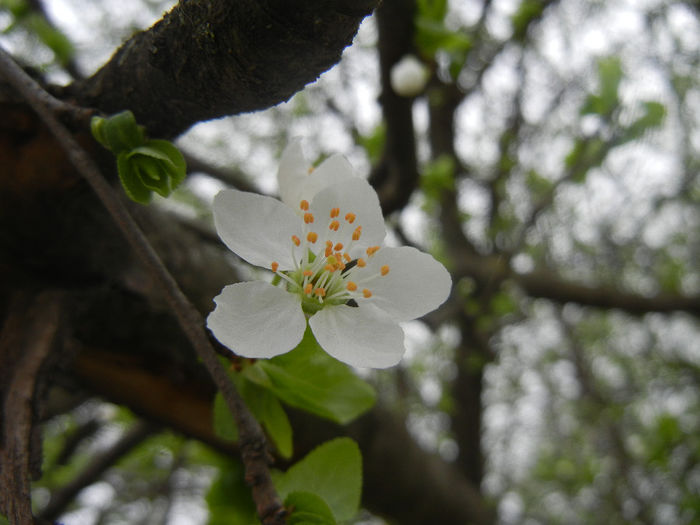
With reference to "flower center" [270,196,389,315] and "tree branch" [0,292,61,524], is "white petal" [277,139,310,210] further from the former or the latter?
"tree branch" [0,292,61,524]

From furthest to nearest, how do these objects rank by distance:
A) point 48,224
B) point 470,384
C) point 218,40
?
point 470,384, point 48,224, point 218,40

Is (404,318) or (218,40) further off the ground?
(218,40)

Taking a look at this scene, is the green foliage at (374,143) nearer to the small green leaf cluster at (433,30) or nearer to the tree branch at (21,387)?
the small green leaf cluster at (433,30)

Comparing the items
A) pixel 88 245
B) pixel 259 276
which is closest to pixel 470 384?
pixel 259 276

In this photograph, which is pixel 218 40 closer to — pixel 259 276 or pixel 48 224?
pixel 48 224

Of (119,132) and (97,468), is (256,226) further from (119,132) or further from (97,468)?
(97,468)

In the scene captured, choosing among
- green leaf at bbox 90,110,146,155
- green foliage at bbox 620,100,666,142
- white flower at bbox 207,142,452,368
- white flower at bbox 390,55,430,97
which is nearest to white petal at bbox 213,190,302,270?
white flower at bbox 207,142,452,368

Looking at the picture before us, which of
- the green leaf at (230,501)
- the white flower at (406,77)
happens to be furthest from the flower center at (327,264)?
the white flower at (406,77)
